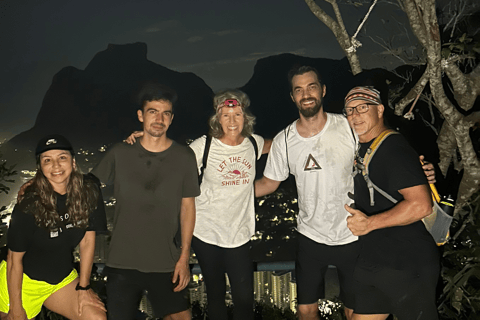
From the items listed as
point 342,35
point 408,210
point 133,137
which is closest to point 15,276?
point 133,137

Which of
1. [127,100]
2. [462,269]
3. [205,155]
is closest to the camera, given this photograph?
[205,155]

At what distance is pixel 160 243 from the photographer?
2.95 metres

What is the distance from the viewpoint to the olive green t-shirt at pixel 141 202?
2.91 metres

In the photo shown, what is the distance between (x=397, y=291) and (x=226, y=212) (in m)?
1.34

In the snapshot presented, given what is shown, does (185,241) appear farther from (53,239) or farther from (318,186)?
(318,186)

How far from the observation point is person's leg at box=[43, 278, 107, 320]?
2.93 metres

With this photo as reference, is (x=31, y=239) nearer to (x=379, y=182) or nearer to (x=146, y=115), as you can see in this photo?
(x=146, y=115)

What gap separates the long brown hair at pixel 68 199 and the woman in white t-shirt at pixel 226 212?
84 cm

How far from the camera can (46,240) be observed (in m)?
2.82

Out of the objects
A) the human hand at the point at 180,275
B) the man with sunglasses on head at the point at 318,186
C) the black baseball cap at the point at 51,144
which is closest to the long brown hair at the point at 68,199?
the black baseball cap at the point at 51,144

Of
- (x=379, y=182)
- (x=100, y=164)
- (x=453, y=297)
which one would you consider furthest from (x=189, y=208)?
(x=453, y=297)

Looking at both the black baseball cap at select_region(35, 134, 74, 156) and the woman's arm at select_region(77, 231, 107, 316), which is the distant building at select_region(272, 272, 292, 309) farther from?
the black baseball cap at select_region(35, 134, 74, 156)

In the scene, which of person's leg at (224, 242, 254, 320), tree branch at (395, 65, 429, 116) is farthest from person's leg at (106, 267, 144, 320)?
tree branch at (395, 65, 429, 116)

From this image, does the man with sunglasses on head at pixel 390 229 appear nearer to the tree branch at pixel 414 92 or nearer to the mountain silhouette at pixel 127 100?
the tree branch at pixel 414 92
